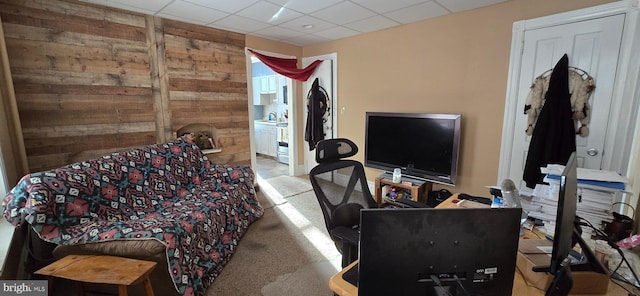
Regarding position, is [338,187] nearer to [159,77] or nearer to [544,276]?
[544,276]

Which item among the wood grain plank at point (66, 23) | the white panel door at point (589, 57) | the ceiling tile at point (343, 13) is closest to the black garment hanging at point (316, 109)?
the ceiling tile at point (343, 13)

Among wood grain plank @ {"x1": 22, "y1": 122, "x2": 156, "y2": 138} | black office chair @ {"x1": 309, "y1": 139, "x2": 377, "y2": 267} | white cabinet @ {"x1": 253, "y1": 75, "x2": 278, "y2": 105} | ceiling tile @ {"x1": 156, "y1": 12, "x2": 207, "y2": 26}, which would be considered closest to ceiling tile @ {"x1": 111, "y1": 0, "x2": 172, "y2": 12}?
ceiling tile @ {"x1": 156, "y1": 12, "x2": 207, "y2": 26}

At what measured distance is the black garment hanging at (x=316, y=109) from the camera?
14.7ft

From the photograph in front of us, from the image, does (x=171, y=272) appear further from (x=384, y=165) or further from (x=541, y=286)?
(x=384, y=165)

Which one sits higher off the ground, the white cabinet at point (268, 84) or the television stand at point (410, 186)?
the white cabinet at point (268, 84)

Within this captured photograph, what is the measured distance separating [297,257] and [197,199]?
1.08 meters

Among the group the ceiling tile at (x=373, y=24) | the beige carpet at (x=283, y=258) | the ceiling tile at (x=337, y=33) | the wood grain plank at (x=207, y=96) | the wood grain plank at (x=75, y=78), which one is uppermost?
the ceiling tile at (x=337, y=33)

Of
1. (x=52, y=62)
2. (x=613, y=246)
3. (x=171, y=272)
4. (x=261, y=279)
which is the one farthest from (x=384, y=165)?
(x=52, y=62)

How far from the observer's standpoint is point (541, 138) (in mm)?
2406

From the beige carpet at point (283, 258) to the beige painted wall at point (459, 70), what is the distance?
1861 millimetres

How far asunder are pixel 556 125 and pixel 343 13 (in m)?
2.35

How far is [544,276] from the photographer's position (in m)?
0.98

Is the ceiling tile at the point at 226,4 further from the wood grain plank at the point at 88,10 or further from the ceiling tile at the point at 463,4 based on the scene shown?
the ceiling tile at the point at 463,4

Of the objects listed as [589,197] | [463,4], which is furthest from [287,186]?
[589,197]
